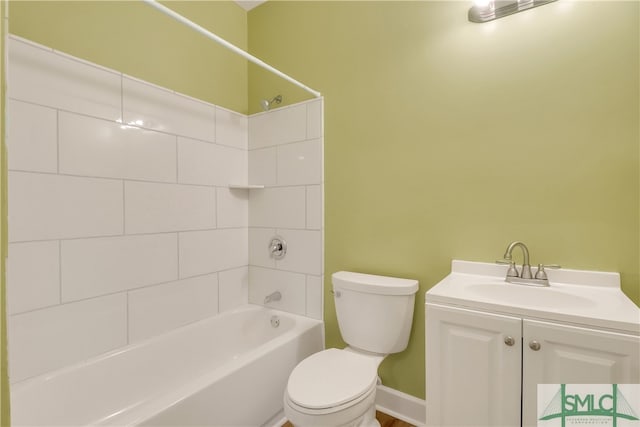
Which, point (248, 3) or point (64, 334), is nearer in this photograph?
point (64, 334)

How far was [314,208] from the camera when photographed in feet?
6.41

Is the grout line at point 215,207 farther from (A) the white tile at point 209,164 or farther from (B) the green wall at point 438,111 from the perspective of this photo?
(B) the green wall at point 438,111

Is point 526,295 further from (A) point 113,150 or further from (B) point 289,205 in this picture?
(A) point 113,150

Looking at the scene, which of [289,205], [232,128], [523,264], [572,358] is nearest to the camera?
[572,358]

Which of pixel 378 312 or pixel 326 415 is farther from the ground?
pixel 378 312

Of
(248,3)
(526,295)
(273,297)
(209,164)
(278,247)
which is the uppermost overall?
(248,3)

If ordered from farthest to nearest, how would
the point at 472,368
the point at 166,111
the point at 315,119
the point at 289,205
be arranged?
the point at 289,205
the point at 315,119
the point at 166,111
the point at 472,368

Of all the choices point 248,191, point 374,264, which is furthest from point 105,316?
point 374,264

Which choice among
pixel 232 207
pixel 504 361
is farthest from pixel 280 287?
pixel 504 361

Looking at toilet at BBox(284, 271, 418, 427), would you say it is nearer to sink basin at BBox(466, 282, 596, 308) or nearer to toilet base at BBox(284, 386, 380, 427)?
toilet base at BBox(284, 386, 380, 427)

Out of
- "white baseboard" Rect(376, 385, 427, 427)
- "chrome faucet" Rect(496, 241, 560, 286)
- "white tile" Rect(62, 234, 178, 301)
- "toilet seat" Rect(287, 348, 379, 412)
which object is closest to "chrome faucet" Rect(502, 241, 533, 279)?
"chrome faucet" Rect(496, 241, 560, 286)

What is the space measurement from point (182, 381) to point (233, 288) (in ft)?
2.01

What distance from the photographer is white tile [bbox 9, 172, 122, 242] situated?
1.25 metres

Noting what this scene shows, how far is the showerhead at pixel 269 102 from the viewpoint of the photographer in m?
2.02
